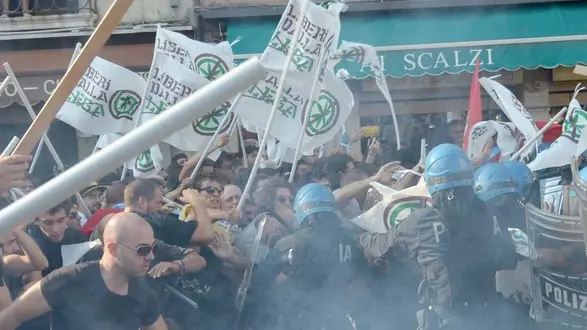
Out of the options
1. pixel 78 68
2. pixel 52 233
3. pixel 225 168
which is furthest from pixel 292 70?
pixel 78 68

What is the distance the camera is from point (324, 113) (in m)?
7.27

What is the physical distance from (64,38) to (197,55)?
21.8 ft

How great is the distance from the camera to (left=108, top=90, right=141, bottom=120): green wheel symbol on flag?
7.48 meters

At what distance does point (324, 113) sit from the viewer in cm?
727

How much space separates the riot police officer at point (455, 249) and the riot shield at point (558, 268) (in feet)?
0.73

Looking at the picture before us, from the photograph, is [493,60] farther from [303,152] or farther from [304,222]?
[304,222]

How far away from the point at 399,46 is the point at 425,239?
27.6 ft

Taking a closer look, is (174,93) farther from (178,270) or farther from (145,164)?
(178,270)

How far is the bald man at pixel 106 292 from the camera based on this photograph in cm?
355

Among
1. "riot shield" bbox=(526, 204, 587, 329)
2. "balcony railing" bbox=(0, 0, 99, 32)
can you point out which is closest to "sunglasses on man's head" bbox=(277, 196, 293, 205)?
"riot shield" bbox=(526, 204, 587, 329)

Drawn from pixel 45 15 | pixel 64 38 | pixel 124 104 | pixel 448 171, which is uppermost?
pixel 45 15

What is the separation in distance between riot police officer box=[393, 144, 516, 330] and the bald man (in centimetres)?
111

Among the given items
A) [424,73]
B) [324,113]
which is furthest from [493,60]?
[324,113]

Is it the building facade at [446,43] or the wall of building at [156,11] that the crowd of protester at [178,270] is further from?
the wall of building at [156,11]
